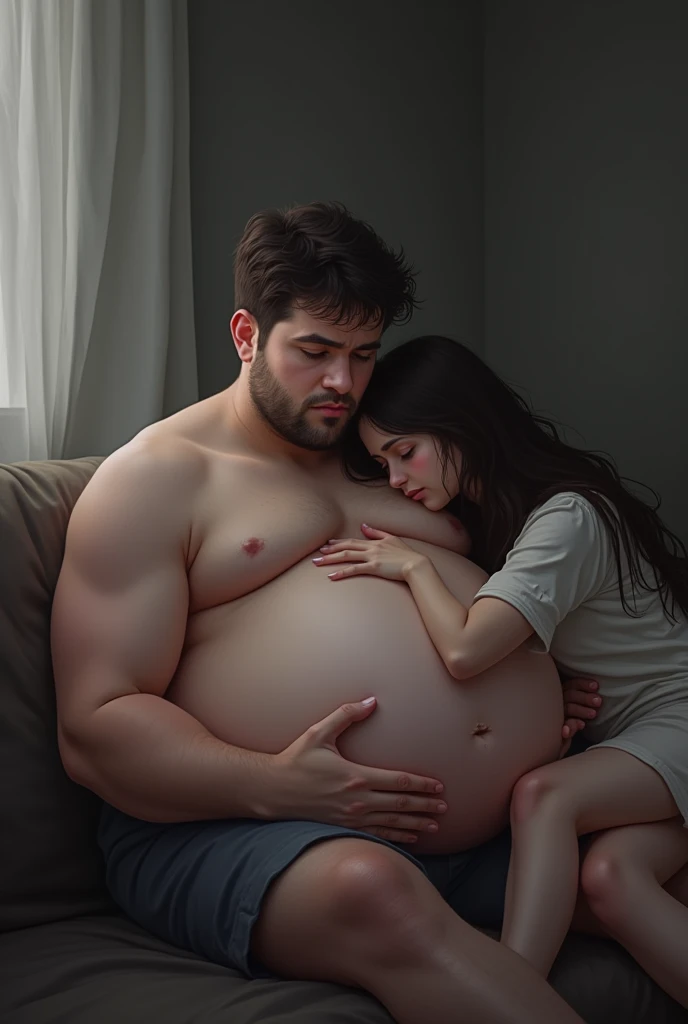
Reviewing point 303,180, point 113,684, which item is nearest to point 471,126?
point 303,180

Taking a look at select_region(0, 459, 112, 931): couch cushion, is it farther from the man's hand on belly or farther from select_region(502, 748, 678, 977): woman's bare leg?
select_region(502, 748, 678, 977): woman's bare leg

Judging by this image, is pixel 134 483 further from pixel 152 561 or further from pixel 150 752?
pixel 150 752

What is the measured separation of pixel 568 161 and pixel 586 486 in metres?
1.60

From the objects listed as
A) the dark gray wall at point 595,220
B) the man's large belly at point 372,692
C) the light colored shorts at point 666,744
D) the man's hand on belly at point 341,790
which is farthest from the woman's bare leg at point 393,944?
the dark gray wall at point 595,220

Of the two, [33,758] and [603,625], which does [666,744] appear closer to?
[603,625]

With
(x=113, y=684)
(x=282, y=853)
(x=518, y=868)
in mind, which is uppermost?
(x=113, y=684)

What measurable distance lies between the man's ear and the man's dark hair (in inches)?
0.5

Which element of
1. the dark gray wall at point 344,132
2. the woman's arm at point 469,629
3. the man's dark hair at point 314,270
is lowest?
the woman's arm at point 469,629

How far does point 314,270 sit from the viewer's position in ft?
5.34

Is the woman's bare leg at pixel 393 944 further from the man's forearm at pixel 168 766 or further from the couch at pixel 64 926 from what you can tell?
the man's forearm at pixel 168 766

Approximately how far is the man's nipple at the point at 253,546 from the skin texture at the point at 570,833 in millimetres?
106

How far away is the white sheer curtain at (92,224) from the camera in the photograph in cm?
192

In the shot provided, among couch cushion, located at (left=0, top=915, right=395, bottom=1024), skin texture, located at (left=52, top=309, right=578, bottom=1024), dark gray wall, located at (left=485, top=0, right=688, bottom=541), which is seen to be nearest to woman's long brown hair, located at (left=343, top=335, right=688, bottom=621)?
skin texture, located at (left=52, top=309, right=578, bottom=1024)

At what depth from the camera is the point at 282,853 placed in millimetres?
1267
